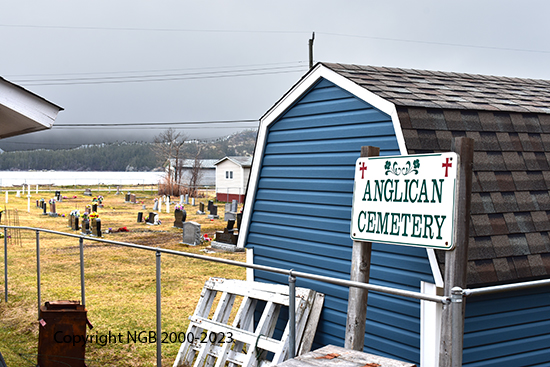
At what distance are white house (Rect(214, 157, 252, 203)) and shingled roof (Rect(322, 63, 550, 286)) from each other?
150 feet

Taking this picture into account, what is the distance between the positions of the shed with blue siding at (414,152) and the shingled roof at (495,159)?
13mm

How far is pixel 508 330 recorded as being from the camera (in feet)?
16.7

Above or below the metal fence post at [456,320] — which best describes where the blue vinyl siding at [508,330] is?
below

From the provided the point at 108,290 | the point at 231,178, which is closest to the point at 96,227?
the point at 108,290

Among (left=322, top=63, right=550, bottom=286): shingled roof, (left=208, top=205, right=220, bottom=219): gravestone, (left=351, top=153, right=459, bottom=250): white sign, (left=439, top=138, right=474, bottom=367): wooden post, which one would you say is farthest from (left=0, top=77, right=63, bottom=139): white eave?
(left=208, top=205, right=220, bottom=219): gravestone

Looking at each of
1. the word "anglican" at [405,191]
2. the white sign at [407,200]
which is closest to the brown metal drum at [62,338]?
the white sign at [407,200]

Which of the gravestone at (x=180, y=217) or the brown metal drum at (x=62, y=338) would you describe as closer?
the brown metal drum at (x=62, y=338)

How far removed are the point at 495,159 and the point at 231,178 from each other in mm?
50445

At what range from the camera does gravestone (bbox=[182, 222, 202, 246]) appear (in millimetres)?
20703

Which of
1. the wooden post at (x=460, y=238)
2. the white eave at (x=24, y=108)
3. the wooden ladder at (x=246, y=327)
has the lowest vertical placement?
the wooden ladder at (x=246, y=327)

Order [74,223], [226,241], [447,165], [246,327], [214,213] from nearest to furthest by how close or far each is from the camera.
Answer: [447,165] → [246,327] → [226,241] → [74,223] → [214,213]

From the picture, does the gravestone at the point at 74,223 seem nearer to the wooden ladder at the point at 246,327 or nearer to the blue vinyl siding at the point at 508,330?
the wooden ladder at the point at 246,327

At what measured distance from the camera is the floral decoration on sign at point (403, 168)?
375 centimetres

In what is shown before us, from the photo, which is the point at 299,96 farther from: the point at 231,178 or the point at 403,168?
the point at 231,178
